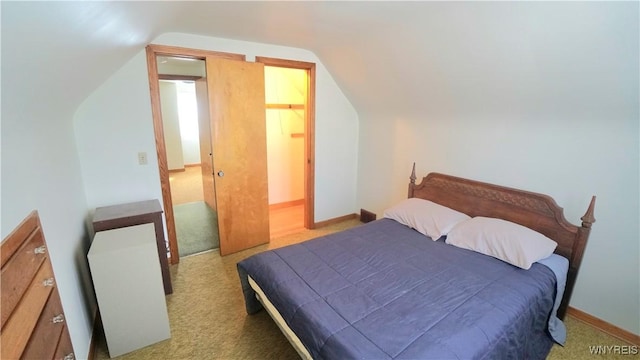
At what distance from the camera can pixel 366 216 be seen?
13.1ft

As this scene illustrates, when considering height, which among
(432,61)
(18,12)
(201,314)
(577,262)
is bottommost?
(201,314)

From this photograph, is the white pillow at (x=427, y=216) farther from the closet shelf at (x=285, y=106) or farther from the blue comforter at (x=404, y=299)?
the closet shelf at (x=285, y=106)

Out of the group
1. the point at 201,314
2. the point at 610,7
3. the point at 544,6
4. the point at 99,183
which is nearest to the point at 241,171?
the point at 99,183

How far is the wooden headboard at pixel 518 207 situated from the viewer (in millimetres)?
2008

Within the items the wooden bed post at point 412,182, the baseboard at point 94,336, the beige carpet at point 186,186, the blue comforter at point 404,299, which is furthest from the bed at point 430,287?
the beige carpet at point 186,186

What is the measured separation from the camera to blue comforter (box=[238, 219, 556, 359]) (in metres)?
1.32

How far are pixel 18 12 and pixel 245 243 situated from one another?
9.15ft

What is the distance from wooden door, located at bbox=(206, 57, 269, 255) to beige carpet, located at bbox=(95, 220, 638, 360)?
63cm

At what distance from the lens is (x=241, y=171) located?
10.0ft

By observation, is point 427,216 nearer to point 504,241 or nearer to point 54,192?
point 504,241

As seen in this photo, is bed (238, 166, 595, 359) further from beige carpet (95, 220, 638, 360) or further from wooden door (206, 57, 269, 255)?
wooden door (206, 57, 269, 255)

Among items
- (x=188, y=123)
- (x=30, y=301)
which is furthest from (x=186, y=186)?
(x=30, y=301)

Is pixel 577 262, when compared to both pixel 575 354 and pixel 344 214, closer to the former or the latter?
pixel 575 354

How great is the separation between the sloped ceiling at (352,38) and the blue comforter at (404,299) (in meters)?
1.39
